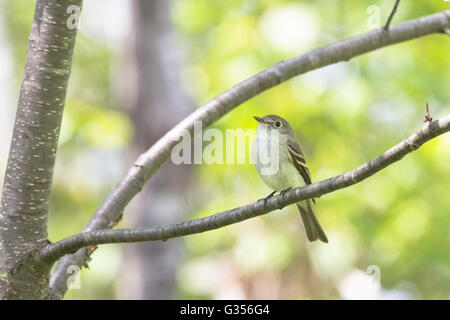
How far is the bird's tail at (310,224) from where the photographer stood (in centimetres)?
456

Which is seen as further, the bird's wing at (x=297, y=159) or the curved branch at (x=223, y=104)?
the bird's wing at (x=297, y=159)

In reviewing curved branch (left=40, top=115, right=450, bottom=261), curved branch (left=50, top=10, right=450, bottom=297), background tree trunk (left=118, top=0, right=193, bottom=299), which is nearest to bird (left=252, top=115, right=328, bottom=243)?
curved branch (left=50, top=10, right=450, bottom=297)

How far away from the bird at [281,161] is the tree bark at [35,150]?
1782mm

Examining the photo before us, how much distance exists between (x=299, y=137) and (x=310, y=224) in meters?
2.84

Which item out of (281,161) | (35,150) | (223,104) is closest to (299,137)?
(281,161)

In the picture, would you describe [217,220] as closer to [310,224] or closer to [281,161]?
[281,161]

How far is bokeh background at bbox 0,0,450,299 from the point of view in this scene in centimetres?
655

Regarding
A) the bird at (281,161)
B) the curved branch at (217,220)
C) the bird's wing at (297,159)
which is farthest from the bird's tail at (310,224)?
the curved branch at (217,220)

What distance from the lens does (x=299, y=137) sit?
7355 mm

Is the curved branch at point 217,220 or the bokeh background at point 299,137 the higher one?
the bokeh background at point 299,137
